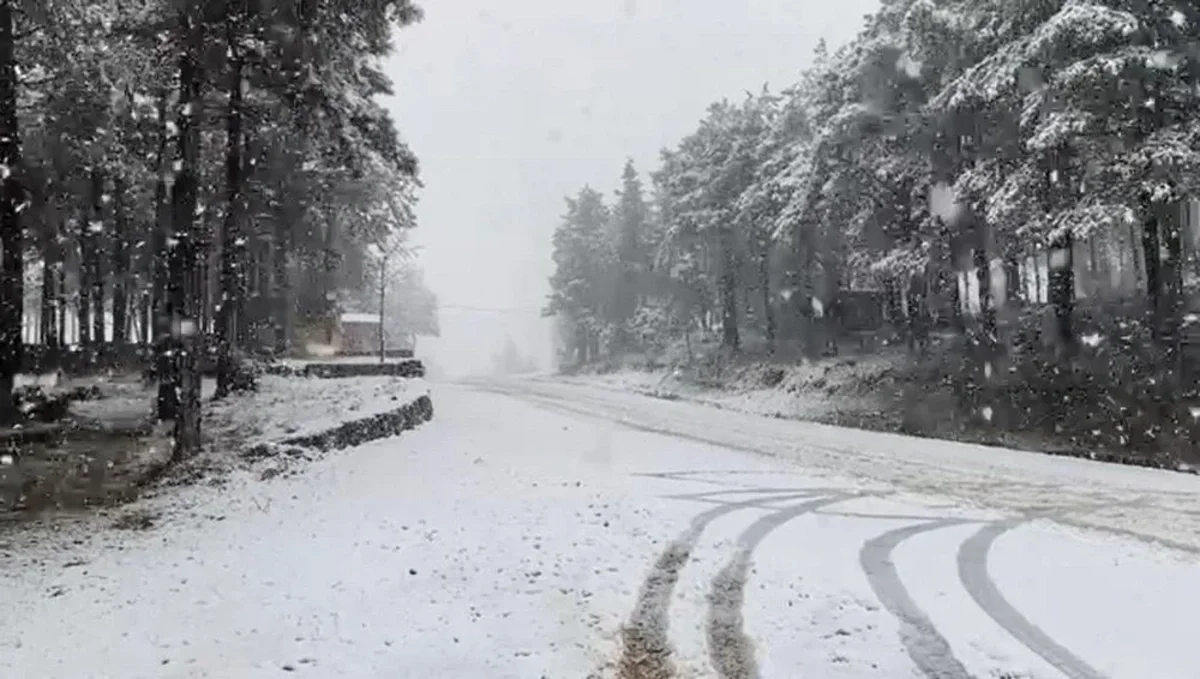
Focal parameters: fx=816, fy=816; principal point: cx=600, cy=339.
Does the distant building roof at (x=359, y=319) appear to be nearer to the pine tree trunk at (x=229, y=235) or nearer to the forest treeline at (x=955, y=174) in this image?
the forest treeline at (x=955, y=174)

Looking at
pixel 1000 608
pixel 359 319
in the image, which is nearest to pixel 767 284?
pixel 359 319

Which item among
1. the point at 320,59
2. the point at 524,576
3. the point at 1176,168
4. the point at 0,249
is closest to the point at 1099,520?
the point at 524,576

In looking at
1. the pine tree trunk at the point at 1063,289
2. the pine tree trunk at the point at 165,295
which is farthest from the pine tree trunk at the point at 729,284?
the pine tree trunk at the point at 165,295

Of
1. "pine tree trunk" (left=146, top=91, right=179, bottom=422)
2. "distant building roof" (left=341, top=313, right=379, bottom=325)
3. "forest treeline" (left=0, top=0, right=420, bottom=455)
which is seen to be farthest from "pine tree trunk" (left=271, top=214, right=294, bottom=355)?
"pine tree trunk" (left=146, top=91, right=179, bottom=422)

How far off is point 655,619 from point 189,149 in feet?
37.4

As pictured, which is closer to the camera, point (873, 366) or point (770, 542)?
point (770, 542)

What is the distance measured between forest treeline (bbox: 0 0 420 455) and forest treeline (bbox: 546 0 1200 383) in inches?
542

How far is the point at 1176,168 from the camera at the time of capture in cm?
1596

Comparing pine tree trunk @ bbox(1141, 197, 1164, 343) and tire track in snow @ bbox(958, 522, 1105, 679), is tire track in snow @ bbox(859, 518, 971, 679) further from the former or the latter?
pine tree trunk @ bbox(1141, 197, 1164, 343)

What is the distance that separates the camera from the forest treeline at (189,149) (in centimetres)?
1448

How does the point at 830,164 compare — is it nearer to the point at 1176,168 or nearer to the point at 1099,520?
the point at 1176,168

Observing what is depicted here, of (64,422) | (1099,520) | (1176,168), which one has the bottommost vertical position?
(1099,520)

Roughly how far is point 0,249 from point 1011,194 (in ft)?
70.5

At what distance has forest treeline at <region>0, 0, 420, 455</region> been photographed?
570 inches
